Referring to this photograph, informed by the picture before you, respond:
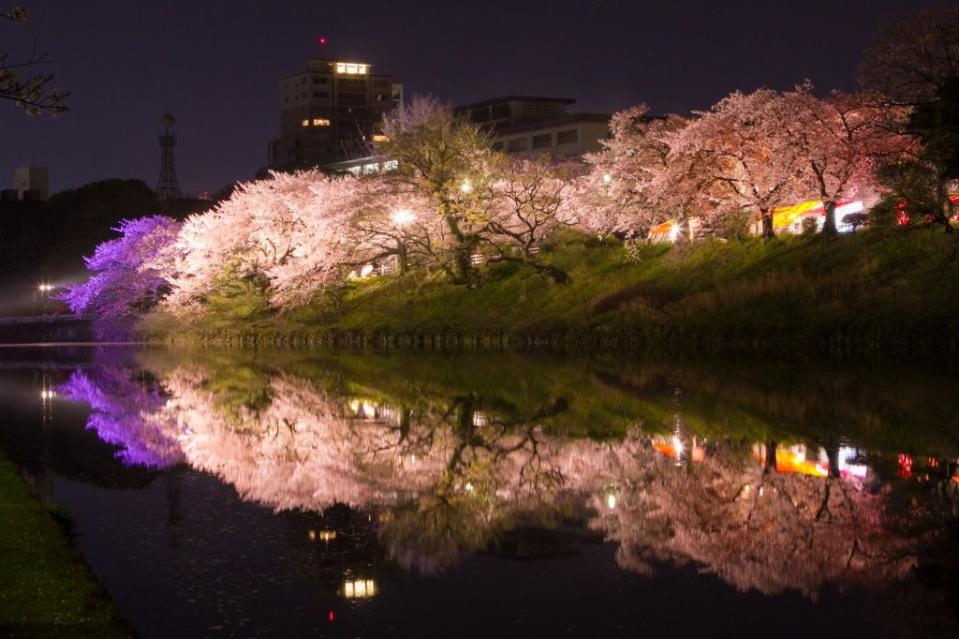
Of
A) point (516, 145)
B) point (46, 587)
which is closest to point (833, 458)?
point (46, 587)

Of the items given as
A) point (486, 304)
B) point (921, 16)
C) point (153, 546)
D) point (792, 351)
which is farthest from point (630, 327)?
point (153, 546)

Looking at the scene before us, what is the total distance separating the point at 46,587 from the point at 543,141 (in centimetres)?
9049

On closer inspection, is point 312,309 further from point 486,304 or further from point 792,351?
point 792,351

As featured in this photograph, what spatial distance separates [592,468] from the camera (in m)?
13.4

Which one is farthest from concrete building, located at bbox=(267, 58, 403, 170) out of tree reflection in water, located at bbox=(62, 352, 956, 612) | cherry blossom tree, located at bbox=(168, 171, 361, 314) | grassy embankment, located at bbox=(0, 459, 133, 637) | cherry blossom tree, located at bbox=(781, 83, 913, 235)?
grassy embankment, located at bbox=(0, 459, 133, 637)

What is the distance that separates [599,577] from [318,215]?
44807 mm

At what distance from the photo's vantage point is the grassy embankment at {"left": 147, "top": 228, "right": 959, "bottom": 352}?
105ft

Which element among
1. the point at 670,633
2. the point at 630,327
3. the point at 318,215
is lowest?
the point at 670,633

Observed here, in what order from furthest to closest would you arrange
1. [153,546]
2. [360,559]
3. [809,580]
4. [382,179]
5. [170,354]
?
[382,179]
[170,354]
[153,546]
[360,559]
[809,580]

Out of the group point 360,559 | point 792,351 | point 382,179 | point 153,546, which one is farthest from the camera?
point 382,179

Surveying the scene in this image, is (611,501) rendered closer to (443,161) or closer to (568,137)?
(443,161)

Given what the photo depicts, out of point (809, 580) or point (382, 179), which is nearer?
point (809, 580)

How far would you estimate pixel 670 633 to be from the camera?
23.6ft

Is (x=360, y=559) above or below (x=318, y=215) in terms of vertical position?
below
